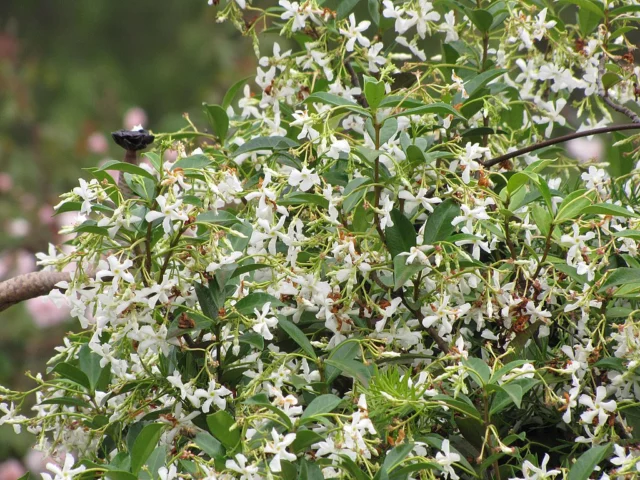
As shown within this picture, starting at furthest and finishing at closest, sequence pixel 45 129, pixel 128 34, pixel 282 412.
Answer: pixel 128 34 < pixel 45 129 < pixel 282 412

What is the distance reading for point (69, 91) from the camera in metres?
5.29

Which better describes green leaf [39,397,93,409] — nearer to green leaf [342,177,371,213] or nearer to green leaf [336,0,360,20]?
green leaf [342,177,371,213]

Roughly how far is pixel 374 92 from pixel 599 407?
338 mm

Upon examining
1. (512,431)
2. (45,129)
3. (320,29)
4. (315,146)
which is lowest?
(512,431)

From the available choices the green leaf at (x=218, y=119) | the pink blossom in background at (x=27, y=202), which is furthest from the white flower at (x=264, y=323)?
the pink blossom in background at (x=27, y=202)

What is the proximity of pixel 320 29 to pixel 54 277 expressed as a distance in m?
0.46

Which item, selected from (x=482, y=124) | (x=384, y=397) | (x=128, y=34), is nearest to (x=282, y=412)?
(x=384, y=397)

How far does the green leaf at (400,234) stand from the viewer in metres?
0.79

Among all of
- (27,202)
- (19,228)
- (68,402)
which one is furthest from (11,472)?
(68,402)

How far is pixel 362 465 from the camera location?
74 centimetres

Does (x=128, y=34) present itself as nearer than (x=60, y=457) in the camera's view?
No

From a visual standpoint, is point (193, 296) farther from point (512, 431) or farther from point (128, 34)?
point (128, 34)

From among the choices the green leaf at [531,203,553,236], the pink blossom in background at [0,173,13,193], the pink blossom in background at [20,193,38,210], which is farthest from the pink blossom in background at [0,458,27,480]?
the green leaf at [531,203,553,236]

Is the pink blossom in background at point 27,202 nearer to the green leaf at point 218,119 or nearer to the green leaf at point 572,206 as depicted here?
the green leaf at point 218,119
